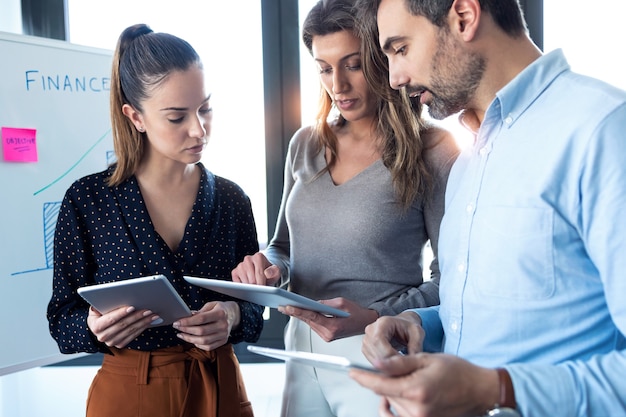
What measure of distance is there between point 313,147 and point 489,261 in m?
0.87

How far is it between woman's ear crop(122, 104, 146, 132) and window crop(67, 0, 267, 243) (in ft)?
4.14

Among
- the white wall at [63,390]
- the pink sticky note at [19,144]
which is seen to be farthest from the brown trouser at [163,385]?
the white wall at [63,390]

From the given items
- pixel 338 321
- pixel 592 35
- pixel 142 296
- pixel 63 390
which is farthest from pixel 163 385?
pixel 592 35

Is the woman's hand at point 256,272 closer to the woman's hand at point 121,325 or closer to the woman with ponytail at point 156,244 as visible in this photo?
the woman with ponytail at point 156,244

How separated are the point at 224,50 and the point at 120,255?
1640 millimetres

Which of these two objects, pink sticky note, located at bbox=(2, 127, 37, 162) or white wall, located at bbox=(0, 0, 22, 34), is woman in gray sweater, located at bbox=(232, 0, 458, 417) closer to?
pink sticky note, located at bbox=(2, 127, 37, 162)

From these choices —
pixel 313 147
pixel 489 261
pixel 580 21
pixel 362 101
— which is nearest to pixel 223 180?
pixel 313 147

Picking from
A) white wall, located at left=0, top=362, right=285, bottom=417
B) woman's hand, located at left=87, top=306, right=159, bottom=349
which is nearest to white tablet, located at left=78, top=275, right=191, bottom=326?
woman's hand, located at left=87, top=306, right=159, bottom=349

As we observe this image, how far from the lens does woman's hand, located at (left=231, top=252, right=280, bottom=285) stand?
161 cm

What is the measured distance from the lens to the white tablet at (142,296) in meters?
1.27

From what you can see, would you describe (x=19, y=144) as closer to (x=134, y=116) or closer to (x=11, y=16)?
(x=134, y=116)

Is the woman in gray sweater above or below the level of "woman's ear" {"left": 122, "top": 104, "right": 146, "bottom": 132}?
below

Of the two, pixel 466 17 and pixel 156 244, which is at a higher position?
pixel 466 17

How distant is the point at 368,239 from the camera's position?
1626 millimetres
